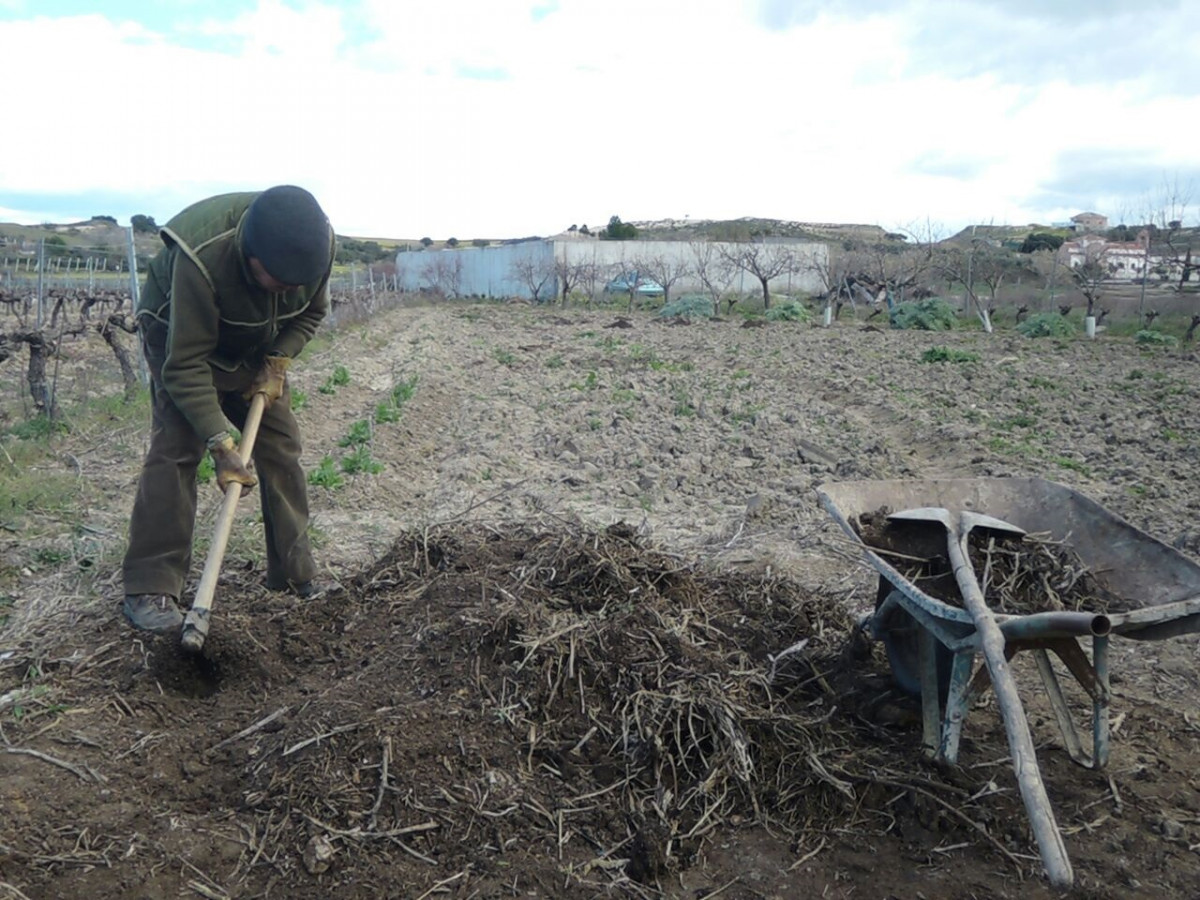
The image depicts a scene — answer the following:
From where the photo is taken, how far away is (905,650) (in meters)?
3.39

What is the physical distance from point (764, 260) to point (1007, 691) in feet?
150

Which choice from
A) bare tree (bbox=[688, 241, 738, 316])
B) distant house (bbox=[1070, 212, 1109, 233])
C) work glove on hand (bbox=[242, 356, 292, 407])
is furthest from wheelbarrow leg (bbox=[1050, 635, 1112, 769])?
distant house (bbox=[1070, 212, 1109, 233])

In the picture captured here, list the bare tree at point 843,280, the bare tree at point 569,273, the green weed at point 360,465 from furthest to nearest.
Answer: the bare tree at point 569,273, the bare tree at point 843,280, the green weed at point 360,465

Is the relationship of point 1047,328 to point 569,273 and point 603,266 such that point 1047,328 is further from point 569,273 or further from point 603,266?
point 603,266

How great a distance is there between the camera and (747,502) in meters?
6.74

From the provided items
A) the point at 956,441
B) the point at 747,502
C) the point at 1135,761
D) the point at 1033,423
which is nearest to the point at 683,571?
the point at 1135,761

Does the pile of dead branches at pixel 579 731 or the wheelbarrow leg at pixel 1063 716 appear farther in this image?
the wheelbarrow leg at pixel 1063 716

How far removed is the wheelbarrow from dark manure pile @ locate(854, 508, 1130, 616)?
1.0 inches

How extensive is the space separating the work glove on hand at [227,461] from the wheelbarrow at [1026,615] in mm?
2246

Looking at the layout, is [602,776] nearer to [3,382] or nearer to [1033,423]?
[1033,423]

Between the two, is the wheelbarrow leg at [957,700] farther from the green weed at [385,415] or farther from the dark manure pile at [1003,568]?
the green weed at [385,415]

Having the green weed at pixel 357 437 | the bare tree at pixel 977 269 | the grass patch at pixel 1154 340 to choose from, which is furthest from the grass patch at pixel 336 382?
the bare tree at pixel 977 269

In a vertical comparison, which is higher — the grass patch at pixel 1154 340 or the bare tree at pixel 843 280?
the bare tree at pixel 843 280

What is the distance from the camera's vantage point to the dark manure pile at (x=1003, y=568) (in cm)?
322
